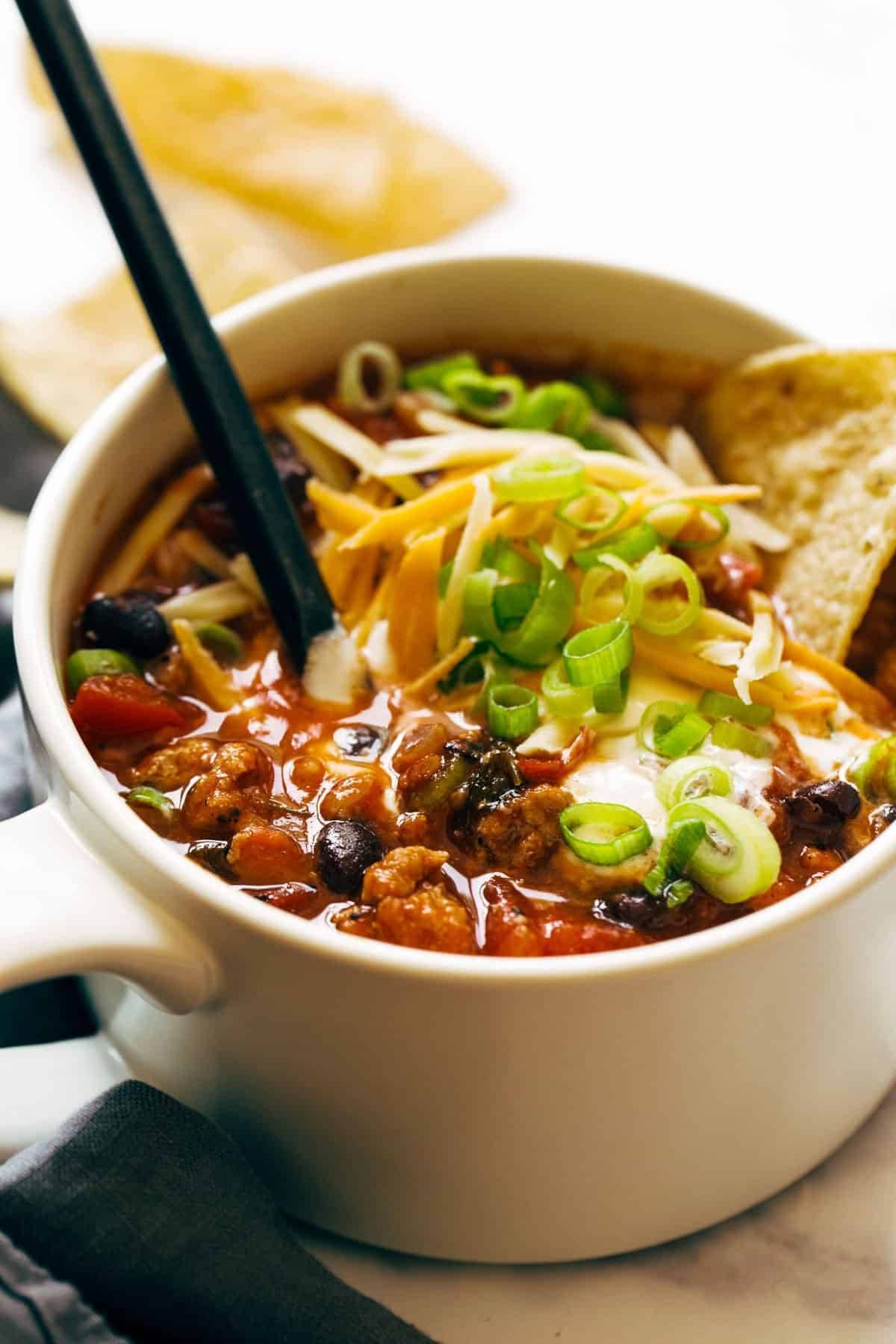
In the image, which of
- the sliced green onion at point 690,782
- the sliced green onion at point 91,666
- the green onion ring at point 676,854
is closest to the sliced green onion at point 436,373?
the sliced green onion at point 91,666

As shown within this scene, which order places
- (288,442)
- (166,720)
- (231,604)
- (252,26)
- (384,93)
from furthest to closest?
(252,26) → (384,93) → (288,442) → (231,604) → (166,720)

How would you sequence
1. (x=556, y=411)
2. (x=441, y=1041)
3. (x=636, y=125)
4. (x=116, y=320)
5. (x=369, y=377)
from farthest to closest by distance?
(x=636, y=125) < (x=116, y=320) < (x=369, y=377) < (x=556, y=411) < (x=441, y=1041)

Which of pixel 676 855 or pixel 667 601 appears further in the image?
pixel 667 601

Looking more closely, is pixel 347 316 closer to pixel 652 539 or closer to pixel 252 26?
pixel 652 539

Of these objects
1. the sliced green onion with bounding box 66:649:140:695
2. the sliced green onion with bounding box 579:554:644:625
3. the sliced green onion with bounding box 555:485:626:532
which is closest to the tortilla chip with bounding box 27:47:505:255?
the sliced green onion with bounding box 555:485:626:532

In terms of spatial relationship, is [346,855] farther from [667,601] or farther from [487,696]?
[667,601]

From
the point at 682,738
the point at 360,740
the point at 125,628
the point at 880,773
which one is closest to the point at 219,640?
the point at 125,628

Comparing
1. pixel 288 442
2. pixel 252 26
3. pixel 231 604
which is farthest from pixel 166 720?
pixel 252 26
